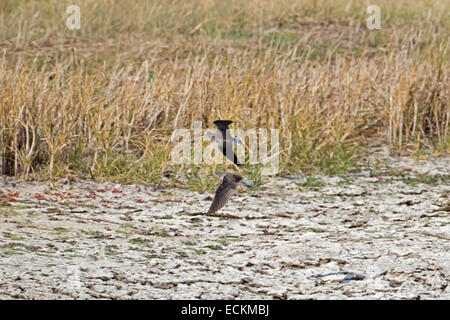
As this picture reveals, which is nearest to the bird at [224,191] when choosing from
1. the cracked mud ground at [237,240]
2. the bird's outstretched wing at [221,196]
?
the bird's outstretched wing at [221,196]

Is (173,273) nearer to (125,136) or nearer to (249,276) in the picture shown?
(249,276)

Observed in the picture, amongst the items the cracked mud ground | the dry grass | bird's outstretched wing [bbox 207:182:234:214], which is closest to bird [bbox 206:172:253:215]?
bird's outstretched wing [bbox 207:182:234:214]

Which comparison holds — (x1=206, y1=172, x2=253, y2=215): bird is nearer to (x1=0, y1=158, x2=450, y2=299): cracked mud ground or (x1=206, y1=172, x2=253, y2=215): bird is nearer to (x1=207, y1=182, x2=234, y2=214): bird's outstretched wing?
(x1=207, y1=182, x2=234, y2=214): bird's outstretched wing

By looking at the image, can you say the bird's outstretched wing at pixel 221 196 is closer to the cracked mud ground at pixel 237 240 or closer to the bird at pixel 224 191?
the bird at pixel 224 191

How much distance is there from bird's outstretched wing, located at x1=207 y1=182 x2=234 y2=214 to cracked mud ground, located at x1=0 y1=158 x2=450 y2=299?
31cm

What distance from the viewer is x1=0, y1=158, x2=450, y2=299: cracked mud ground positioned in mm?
3367

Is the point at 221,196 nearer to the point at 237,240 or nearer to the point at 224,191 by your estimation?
the point at 224,191

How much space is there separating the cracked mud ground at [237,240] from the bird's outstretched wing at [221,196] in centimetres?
31

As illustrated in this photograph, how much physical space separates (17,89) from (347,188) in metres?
2.40

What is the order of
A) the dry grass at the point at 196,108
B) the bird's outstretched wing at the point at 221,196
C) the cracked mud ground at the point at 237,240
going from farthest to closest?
1. the dry grass at the point at 196,108
2. the bird's outstretched wing at the point at 221,196
3. the cracked mud ground at the point at 237,240

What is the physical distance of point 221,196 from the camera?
3.60m

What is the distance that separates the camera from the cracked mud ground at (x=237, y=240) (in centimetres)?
337

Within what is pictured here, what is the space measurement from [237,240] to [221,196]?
26.1 inches

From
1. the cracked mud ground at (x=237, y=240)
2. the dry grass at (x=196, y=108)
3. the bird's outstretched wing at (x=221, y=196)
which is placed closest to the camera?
the cracked mud ground at (x=237, y=240)
